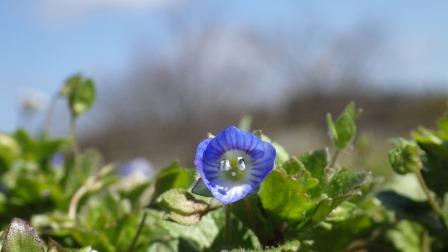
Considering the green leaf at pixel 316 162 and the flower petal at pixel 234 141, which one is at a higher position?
the green leaf at pixel 316 162

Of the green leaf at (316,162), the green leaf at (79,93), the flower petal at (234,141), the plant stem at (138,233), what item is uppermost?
the green leaf at (79,93)

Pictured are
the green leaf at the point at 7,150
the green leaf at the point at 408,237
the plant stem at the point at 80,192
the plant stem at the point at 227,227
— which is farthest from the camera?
the green leaf at the point at 7,150

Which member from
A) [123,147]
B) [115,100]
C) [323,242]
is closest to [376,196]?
[323,242]

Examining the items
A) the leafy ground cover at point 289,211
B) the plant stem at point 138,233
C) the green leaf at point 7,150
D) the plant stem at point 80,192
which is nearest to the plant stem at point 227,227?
the leafy ground cover at point 289,211

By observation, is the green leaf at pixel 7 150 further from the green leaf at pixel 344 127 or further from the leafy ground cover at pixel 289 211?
the green leaf at pixel 344 127

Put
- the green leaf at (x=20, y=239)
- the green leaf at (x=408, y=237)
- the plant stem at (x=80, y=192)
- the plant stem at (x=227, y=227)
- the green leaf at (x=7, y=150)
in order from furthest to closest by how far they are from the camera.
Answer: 1. the green leaf at (x=7, y=150)
2. the plant stem at (x=80, y=192)
3. the green leaf at (x=408, y=237)
4. the plant stem at (x=227, y=227)
5. the green leaf at (x=20, y=239)

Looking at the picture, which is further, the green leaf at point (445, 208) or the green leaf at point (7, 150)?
the green leaf at point (7, 150)

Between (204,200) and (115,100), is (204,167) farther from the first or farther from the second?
(115,100)

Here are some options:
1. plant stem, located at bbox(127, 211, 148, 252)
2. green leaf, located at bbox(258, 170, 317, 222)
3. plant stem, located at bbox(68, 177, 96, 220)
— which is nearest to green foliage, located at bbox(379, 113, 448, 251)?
green leaf, located at bbox(258, 170, 317, 222)
